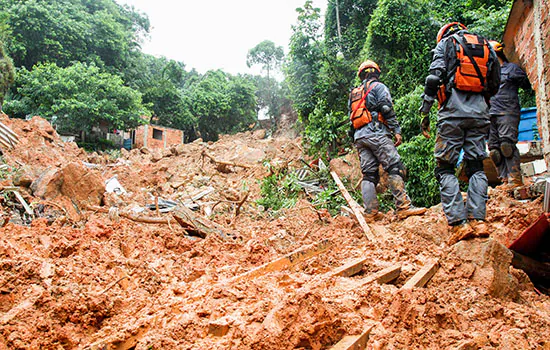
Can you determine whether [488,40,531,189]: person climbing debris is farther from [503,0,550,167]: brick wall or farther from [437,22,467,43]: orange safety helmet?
[437,22,467,43]: orange safety helmet

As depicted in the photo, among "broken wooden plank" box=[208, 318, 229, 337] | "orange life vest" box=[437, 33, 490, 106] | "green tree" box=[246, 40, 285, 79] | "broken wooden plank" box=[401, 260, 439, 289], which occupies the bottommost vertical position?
"broken wooden plank" box=[401, 260, 439, 289]

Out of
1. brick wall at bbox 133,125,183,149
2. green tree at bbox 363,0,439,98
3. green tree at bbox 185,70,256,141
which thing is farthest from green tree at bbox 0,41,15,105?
green tree at bbox 185,70,256,141

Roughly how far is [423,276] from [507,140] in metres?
2.79

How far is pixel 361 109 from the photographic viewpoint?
13.2ft

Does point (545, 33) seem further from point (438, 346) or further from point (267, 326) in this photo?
point (267, 326)

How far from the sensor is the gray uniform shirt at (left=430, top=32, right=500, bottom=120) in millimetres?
2777

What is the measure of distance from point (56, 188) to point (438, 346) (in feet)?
19.3

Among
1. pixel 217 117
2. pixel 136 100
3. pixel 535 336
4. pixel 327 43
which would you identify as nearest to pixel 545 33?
pixel 535 336

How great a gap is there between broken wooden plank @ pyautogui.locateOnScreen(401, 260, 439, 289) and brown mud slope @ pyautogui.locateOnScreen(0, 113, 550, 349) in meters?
0.04

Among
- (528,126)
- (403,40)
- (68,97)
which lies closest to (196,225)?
(528,126)

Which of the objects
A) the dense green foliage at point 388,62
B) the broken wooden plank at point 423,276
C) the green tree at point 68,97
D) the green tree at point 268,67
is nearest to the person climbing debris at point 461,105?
the broken wooden plank at point 423,276

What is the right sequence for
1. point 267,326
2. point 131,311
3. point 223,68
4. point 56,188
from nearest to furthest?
point 267,326, point 131,311, point 56,188, point 223,68

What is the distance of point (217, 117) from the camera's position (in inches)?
1080

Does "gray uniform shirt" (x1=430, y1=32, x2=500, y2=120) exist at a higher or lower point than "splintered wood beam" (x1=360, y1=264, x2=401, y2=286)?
higher
